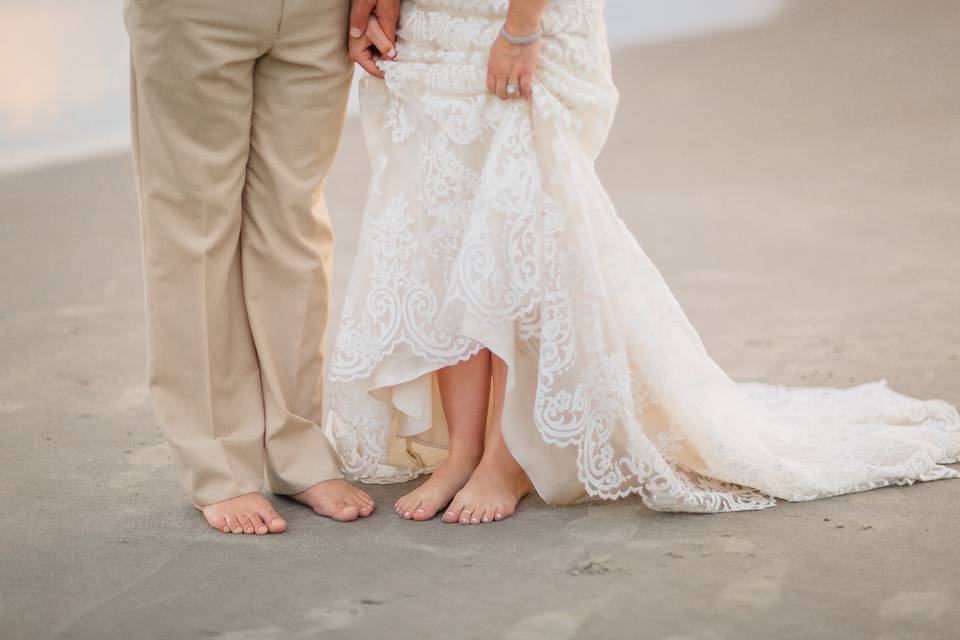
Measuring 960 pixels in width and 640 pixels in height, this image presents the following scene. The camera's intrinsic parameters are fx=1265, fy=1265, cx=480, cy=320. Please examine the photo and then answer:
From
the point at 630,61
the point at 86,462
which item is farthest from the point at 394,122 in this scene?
the point at 630,61

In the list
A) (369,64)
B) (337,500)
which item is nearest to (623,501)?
(337,500)

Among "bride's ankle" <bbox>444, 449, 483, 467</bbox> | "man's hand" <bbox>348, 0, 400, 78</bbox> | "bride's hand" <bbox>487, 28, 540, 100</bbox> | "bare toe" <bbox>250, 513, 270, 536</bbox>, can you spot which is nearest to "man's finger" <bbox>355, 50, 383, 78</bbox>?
"man's hand" <bbox>348, 0, 400, 78</bbox>

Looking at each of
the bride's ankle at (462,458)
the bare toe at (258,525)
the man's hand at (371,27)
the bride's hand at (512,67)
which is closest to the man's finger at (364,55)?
the man's hand at (371,27)

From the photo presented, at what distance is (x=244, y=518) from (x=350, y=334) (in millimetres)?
380

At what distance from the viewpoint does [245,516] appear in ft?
7.38

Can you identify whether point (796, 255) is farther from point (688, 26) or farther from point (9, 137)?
point (688, 26)

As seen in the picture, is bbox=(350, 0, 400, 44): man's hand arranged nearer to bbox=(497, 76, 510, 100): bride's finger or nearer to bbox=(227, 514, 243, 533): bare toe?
bbox=(497, 76, 510, 100): bride's finger

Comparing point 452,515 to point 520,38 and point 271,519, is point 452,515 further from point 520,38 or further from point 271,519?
point 520,38

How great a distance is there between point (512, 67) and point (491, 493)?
76cm

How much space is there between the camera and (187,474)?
2.30 meters

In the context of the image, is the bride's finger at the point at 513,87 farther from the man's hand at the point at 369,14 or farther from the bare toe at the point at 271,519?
the bare toe at the point at 271,519

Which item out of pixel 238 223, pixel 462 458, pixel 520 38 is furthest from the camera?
pixel 462 458

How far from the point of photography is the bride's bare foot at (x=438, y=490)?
7.49ft

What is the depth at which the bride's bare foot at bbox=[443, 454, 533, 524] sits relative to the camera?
2248mm
